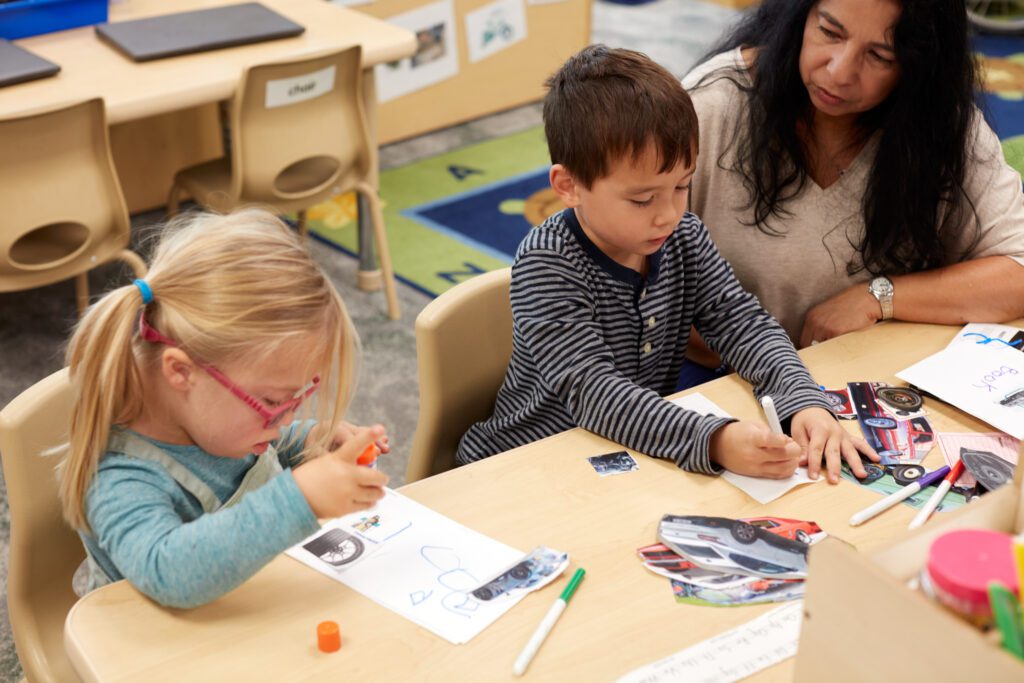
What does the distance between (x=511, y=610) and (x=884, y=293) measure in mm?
915

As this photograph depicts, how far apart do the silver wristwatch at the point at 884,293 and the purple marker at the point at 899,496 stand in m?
0.41

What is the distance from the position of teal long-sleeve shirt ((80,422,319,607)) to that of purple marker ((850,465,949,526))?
0.62m

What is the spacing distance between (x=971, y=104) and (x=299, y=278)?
1.12 metres

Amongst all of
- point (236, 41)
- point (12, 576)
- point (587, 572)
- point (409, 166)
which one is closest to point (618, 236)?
point (587, 572)

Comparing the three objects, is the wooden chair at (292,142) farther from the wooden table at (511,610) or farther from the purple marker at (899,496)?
the purple marker at (899,496)

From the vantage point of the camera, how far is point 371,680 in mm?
1003

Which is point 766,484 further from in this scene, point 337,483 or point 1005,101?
point 1005,101

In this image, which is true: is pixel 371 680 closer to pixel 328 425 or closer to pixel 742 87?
pixel 328 425

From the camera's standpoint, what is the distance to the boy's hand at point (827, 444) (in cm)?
133

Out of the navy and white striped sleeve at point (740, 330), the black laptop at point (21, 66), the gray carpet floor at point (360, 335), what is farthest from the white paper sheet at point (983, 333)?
the black laptop at point (21, 66)

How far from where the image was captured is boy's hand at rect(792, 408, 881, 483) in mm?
1335

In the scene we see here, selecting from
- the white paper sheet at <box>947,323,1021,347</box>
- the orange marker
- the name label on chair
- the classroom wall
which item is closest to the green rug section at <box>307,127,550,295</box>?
the classroom wall

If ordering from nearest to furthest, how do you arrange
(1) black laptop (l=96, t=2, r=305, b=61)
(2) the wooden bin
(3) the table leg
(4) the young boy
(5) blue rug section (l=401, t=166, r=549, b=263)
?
(2) the wooden bin, (4) the young boy, (1) black laptop (l=96, t=2, r=305, b=61), (3) the table leg, (5) blue rug section (l=401, t=166, r=549, b=263)

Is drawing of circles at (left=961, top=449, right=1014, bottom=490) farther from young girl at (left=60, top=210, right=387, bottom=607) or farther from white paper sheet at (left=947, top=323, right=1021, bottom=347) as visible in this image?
young girl at (left=60, top=210, right=387, bottom=607)
